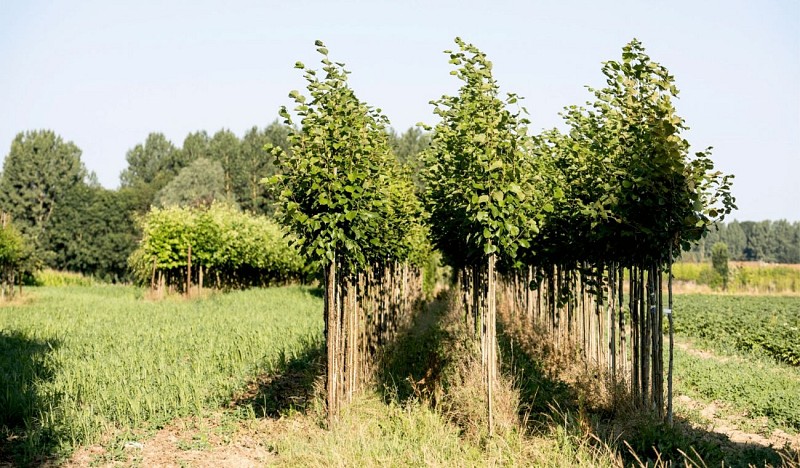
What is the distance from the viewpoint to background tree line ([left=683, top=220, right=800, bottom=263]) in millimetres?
123438

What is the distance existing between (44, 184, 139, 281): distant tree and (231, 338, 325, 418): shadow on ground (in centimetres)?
4806

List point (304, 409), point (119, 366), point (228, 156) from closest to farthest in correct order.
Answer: point (304, 409) < point (119, 366) < point (228, 156)

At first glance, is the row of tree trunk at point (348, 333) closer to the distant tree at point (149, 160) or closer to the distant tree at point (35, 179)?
the distant tree at point (35, 179)

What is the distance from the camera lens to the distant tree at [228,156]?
66938mm

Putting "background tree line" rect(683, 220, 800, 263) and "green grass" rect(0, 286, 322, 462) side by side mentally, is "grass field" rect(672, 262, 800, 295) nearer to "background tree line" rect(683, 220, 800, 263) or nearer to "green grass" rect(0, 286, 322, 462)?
"green grass" rect(0, 286, 322, 462)

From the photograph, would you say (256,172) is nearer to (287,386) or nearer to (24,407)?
(287,386)

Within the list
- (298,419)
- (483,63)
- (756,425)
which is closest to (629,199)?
(483,63)

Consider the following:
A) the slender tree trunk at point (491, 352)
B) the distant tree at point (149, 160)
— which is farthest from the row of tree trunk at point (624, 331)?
the distant tree at point (149, 160)

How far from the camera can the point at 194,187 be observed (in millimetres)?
57500

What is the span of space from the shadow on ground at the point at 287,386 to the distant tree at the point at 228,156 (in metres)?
53.7

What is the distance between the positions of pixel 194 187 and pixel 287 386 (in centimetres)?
5093

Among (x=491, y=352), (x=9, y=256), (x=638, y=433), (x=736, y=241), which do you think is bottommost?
(x=638, y=433)

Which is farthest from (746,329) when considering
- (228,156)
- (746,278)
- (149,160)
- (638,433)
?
(149,160)

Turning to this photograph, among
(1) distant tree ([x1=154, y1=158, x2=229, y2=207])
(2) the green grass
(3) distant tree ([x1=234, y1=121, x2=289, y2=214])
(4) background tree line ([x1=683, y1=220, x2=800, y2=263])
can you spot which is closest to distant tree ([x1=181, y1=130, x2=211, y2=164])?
(3) distant tree ([x1=234, y1=121, x2=289, y2=214])
